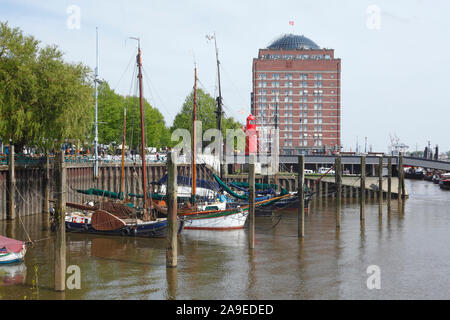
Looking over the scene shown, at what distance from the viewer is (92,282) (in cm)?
2356

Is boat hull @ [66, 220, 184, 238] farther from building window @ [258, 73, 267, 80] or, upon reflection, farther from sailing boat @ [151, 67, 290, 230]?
building window @ [258, 73, 267, 80]

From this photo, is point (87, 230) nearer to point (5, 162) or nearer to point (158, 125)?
point (5, 162)

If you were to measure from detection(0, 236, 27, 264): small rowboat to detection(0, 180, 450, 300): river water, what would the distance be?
49 cm

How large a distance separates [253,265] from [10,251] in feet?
43.1

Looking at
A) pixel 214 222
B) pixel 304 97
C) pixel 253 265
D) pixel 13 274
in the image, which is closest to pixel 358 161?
pixel 214 222

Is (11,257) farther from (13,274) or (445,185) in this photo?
(445,185)

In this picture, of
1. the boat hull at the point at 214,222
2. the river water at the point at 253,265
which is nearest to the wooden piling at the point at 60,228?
the river water at the point at 253,265

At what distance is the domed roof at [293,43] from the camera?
16100 cm

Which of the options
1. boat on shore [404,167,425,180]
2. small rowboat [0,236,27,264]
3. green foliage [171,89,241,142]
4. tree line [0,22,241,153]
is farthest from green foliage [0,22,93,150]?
boat on shore [404,167,425,180]

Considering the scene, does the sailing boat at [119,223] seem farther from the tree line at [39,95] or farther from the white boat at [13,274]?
the white boat at [13,274]

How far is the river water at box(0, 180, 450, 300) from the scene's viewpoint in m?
22.4

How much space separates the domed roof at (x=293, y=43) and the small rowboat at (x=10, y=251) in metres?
143
